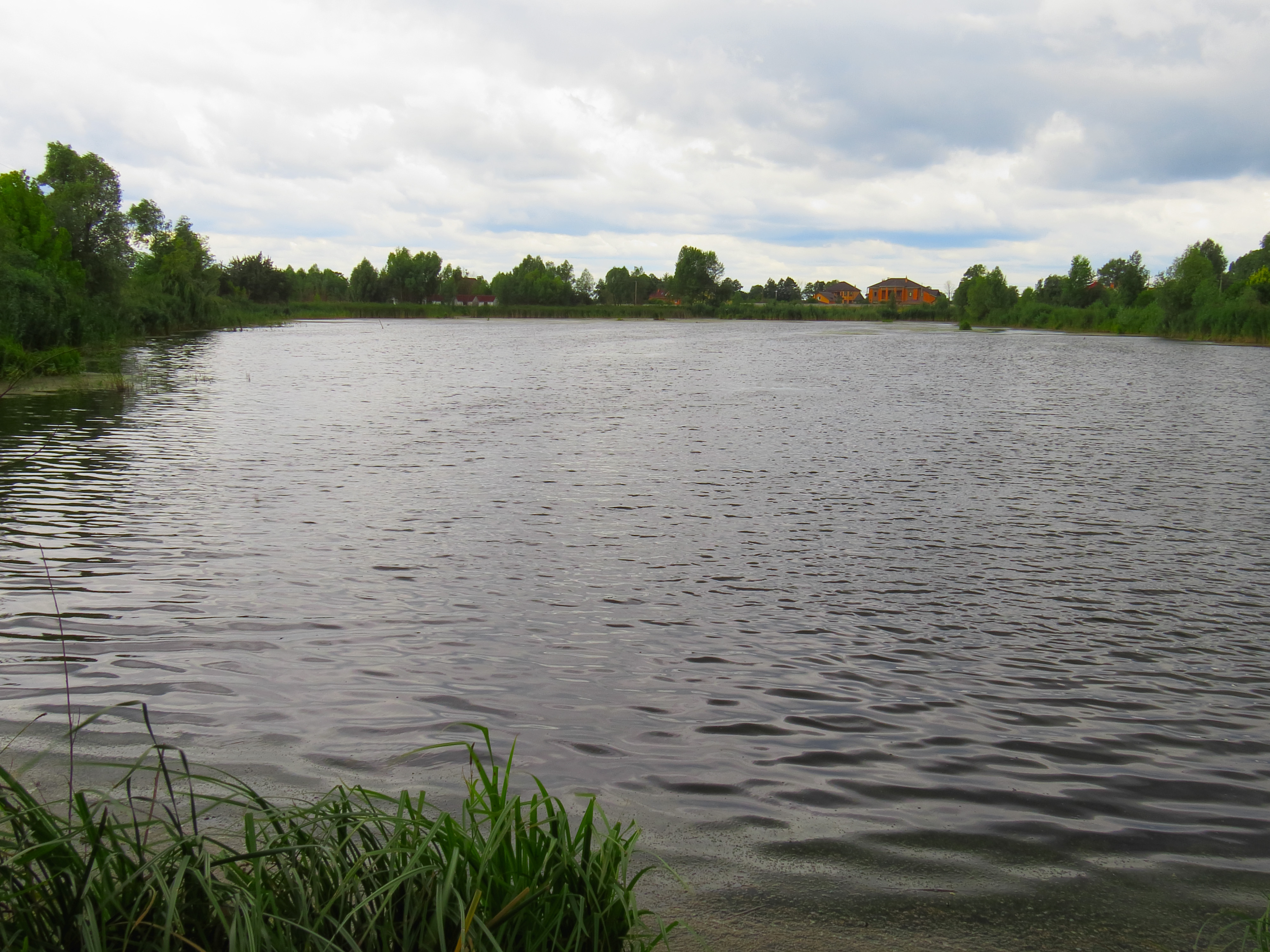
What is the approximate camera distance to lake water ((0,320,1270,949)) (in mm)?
5535

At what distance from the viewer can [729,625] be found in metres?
8.89

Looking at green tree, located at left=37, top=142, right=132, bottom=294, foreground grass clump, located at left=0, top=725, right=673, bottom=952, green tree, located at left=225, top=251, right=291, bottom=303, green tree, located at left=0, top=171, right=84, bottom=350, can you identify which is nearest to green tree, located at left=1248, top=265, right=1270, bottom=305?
green tree, located at left=0, top=171, right=84, bottom=350

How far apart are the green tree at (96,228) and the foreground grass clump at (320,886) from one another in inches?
2262

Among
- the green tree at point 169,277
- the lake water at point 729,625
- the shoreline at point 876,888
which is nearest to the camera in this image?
the shoreline at point 876,888

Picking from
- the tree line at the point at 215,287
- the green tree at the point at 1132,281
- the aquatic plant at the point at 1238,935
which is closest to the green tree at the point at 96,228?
the tree line at the point at 215,287

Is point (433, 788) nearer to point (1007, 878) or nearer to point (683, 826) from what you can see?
point (683, 826)

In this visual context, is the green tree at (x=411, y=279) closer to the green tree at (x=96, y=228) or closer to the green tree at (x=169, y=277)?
the green tree at (x=169, y=277)

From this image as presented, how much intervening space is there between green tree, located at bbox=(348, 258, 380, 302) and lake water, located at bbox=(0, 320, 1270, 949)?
519 ft

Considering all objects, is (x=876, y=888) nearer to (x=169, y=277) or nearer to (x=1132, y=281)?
(x=169, y=277)

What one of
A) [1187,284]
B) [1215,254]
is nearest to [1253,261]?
[1215,254]

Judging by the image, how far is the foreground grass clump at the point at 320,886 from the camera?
108 inches

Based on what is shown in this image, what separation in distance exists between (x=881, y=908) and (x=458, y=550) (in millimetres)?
8084

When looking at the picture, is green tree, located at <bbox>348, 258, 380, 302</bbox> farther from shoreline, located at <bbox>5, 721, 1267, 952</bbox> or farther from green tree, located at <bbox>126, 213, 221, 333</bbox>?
shoreline, located at <bbox>5, 721, 1267, 952</bbox>

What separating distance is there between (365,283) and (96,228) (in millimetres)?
117393
